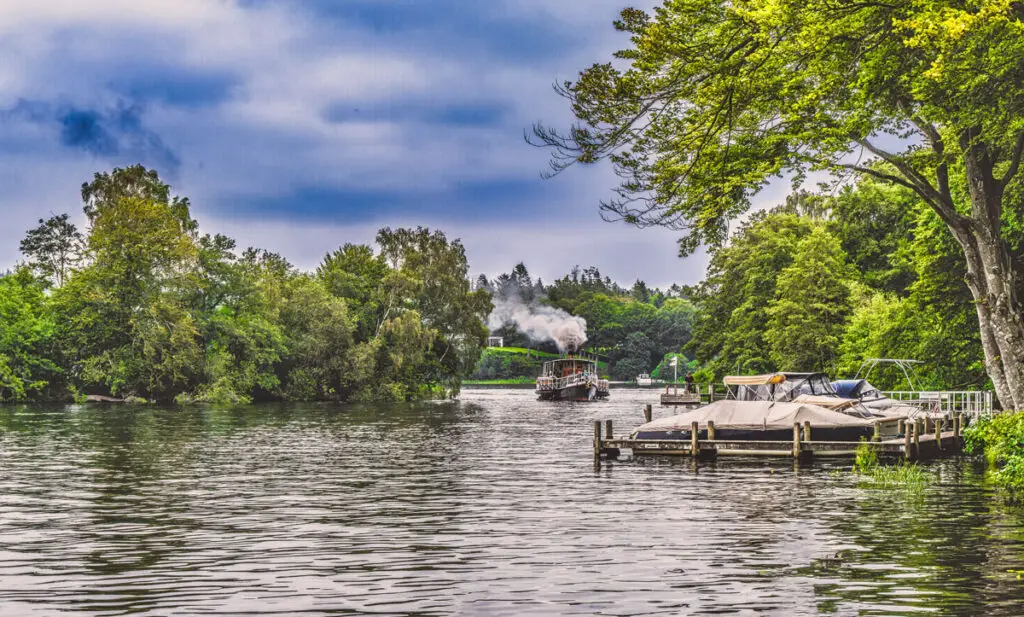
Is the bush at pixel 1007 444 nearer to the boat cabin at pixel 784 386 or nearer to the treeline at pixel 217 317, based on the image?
the boat cabin at pixel 784 386

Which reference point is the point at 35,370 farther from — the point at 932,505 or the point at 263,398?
the point at 932,505

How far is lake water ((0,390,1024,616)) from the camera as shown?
44.9 ft

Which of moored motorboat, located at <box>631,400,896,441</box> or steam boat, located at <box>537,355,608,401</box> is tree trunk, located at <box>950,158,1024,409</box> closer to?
moored motorboat, located at <box>631,400,896,441</box>

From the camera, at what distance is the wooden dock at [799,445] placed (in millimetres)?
35344

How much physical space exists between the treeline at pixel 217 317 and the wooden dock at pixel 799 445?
60503 millimetres

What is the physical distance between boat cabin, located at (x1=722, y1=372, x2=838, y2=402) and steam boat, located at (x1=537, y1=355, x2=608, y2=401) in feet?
205

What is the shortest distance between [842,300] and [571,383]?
46394mm

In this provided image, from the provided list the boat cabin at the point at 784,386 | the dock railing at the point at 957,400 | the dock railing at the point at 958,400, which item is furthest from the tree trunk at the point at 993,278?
the boat cabin at the point at 784,386

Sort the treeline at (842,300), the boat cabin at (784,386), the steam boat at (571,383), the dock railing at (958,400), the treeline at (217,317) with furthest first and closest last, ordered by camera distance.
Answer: the steam boat at (571,383) < the treeline at (217,317) < the boat cabin at (784,386) < the treeline at (842,300) < the dock railing at (958,400)

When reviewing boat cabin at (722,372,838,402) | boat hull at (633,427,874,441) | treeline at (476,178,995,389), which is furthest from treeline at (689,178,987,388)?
boat hull at (633,427,874,441)

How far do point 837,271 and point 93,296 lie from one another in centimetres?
6219

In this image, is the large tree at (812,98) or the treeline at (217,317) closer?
the large tree at (812,98)

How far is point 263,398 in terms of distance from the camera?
340 feet

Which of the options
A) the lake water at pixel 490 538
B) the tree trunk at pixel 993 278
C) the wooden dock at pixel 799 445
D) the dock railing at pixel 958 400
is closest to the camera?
the lake water at pixel 490 538
